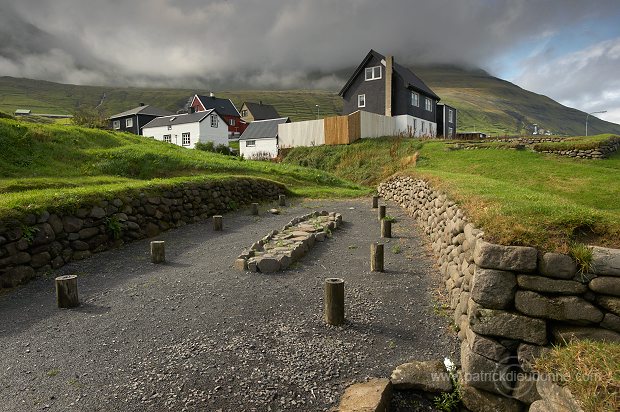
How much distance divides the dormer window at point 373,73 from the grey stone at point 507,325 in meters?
40.8

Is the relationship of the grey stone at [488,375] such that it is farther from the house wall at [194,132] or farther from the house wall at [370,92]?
the house wall at [194,132]

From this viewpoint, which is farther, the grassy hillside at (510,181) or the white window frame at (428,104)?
the white window frame at (428,104)

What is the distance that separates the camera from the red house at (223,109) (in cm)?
7119

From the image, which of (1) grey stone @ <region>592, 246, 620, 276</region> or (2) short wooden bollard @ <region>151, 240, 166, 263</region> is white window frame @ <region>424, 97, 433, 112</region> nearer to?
(2) short wooden bollard @ <region>151, 240, 166, 263</region>

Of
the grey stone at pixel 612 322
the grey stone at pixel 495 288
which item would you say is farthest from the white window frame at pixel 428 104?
the grey stone at pixel 612 322

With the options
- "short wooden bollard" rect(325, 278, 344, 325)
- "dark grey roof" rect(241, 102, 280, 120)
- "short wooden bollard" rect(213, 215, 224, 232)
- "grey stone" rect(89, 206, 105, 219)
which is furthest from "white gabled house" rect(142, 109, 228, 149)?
"short wooden bollard" rect(325, 278, 344, 325)

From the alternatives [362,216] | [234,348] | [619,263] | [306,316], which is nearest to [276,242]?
[306,316]

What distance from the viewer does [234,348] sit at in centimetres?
516

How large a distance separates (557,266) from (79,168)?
1767 cm

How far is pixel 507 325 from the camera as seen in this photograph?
4.42 m

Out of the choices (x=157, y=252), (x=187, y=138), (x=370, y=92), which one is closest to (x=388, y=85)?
(x=370, y=92)

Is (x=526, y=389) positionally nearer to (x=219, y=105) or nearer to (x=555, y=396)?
(x=555, y=396)

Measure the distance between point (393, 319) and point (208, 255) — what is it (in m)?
5.51

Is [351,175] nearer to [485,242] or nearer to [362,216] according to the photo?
[362,216]
